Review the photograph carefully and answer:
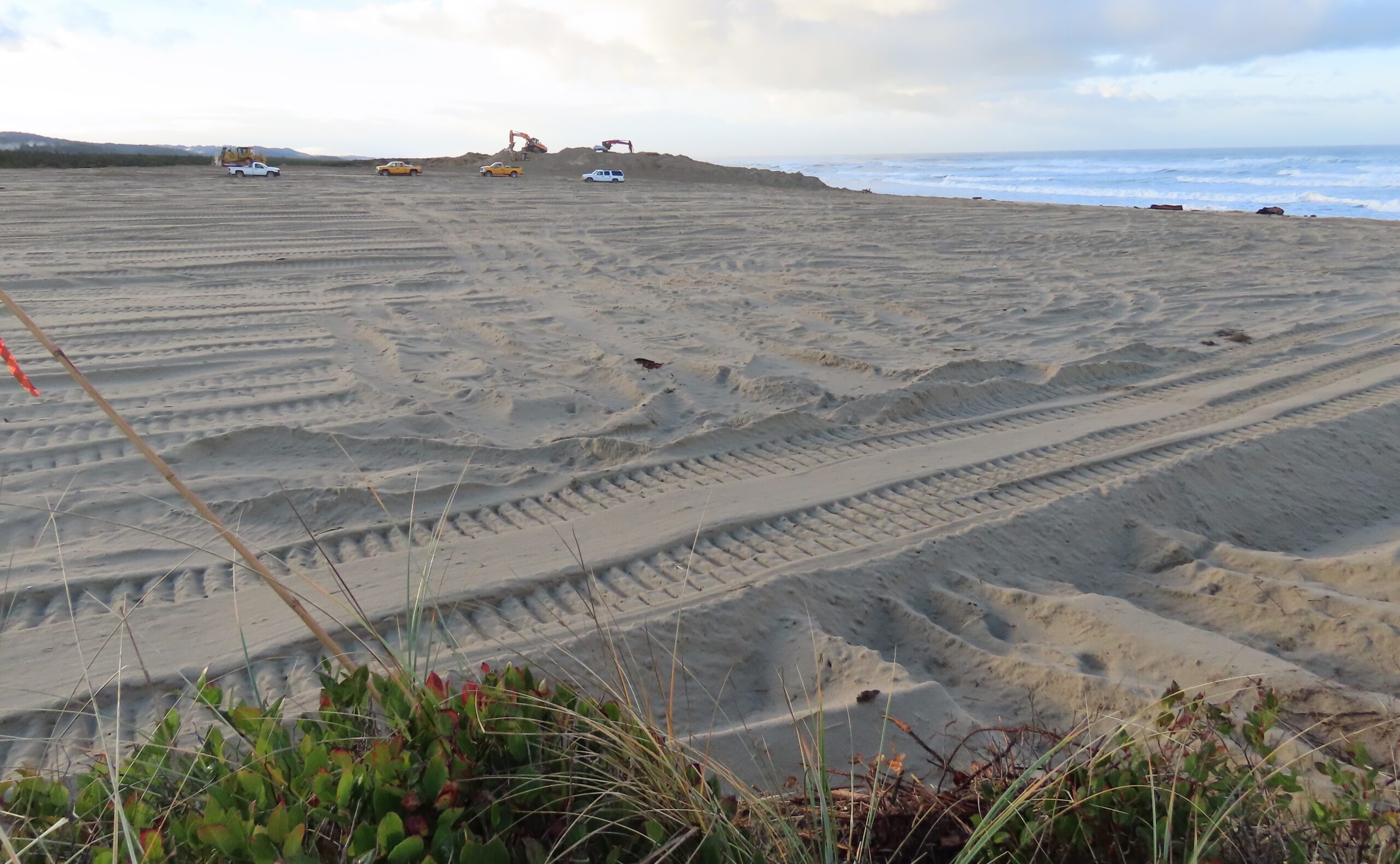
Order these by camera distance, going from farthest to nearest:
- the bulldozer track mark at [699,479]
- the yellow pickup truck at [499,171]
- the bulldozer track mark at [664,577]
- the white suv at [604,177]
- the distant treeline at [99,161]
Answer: the yellow pickup truck at [499,171] < the white suv at [604,177] < the distant treeline at [99,161] < the bulldozer track mark at [699,479] < the bulldozer track mark at [664,577]

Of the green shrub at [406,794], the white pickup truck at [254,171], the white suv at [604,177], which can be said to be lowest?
the green shrub at [406,794]

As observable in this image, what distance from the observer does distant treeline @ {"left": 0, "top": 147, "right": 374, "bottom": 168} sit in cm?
2514

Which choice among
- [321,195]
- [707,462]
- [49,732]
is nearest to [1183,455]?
[707,462]

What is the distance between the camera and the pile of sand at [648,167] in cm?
2967

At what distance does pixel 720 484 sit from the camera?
404 centimetres

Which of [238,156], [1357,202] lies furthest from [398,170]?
[1357,202]

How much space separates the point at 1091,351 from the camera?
255 inches

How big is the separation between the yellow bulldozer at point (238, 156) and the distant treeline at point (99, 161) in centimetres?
126

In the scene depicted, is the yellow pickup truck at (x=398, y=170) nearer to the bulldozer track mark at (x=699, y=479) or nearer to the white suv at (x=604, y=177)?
the white suv at (x=604, y=177)

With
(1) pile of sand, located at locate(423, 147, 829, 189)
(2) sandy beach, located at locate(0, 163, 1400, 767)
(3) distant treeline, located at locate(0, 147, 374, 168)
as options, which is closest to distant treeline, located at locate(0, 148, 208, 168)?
(3) distant treeline, located at locate(0, 147, 374, 168)

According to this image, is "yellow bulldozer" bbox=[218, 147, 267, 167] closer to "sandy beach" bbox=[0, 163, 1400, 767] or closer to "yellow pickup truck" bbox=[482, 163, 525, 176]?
"yellow pickup truck" bbox=[482, 163, 525, 176]

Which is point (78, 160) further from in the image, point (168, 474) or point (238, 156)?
point (168, 474)

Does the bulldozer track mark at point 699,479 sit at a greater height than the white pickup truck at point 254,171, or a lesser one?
lesser

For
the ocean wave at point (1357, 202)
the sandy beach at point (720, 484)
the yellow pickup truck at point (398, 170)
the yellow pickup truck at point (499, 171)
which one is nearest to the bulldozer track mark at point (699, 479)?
the sandy beach at point (720, 484)
